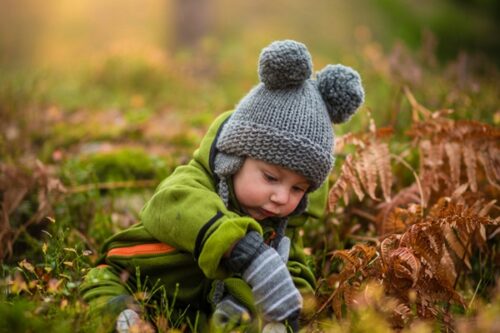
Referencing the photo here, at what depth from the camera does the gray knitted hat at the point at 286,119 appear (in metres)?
2.72

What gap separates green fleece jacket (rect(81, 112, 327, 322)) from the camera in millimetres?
2543

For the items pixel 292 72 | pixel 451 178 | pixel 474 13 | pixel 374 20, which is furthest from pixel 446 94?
pixel 374 20

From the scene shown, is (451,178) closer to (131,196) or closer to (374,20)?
(131,196)

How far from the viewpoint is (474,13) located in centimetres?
1397

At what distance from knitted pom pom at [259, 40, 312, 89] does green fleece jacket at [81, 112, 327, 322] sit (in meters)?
0.40

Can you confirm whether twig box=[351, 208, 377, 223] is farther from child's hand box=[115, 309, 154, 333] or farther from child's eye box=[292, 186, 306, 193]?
child's hand box=[115, 309, 154, 333]

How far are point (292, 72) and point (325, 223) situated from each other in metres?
1.44

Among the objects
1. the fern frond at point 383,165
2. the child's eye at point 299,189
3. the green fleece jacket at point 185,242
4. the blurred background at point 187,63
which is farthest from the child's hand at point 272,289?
the blurred background at point 187,63

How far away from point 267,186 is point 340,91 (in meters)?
0.60

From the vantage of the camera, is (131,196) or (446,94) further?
(446,94)

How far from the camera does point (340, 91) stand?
2922mm

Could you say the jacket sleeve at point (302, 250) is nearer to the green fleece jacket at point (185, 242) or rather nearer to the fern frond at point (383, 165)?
the green fleece jacket at point (185, 242)

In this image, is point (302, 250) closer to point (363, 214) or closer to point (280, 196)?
point (280, 196)

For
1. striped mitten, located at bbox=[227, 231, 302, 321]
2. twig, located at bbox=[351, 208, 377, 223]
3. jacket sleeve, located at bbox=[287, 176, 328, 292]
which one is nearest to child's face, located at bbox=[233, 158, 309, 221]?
striped mitten, located at bbox=[227, 231, 302, 321]
